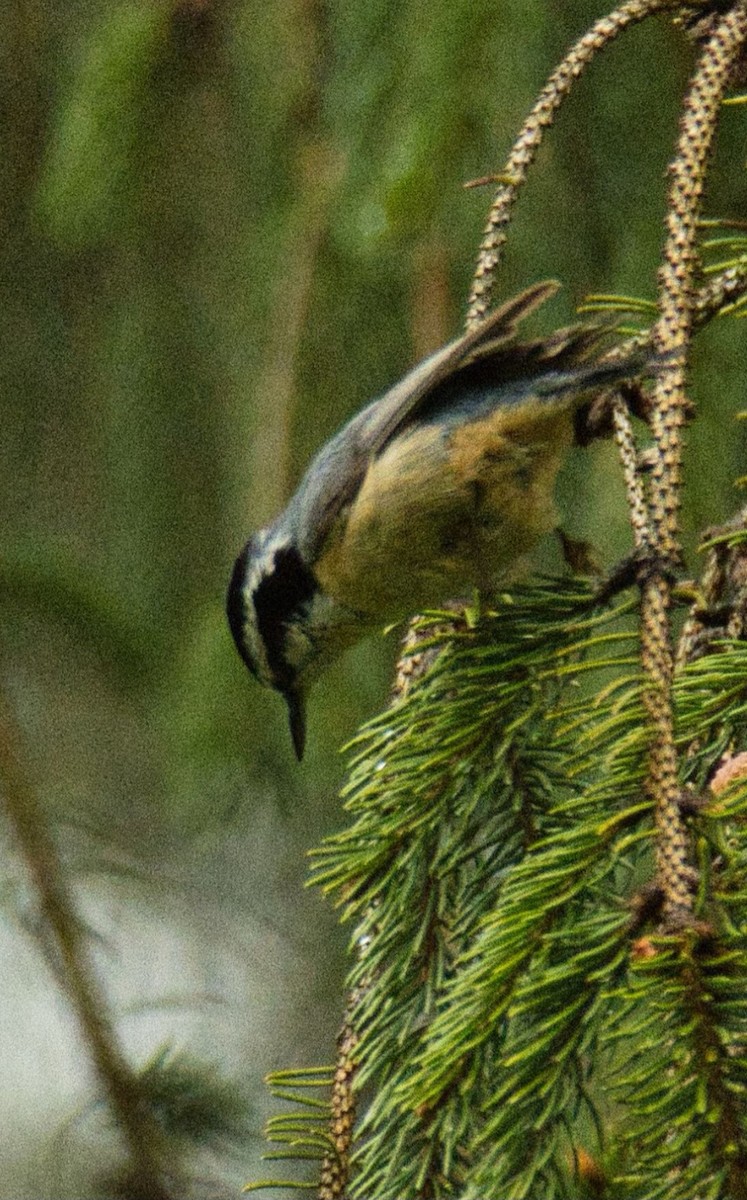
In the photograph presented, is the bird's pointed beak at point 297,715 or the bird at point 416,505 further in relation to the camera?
the bird's pointed beak at point 297,715

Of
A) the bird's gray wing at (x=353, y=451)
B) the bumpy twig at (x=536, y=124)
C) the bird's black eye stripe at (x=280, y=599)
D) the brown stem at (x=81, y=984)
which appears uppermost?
the bumpy twig at (x=536, y=124)

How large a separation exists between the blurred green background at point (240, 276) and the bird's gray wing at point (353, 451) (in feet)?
0.55

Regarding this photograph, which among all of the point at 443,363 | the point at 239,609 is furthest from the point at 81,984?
the point at 443,363

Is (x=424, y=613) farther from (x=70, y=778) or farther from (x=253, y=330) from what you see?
(x=70, y=778)

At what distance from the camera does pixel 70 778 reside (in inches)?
166

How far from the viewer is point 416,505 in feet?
5.65

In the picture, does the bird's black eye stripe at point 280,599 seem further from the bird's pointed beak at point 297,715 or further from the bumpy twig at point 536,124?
the bumpy twig at point 536,124

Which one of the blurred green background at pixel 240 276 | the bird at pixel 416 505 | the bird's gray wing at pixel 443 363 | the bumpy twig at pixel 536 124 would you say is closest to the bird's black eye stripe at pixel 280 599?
the bird at pixel 416 505

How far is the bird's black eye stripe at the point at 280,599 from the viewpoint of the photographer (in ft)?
6.00

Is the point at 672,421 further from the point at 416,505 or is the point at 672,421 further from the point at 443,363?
the point at 416,505

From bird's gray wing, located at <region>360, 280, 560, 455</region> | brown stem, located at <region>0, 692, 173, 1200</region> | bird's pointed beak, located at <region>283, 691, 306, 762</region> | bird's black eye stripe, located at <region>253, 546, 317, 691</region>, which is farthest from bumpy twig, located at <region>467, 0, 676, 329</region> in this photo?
brown stem, located at <region>0, 692, 173, 1200</region>

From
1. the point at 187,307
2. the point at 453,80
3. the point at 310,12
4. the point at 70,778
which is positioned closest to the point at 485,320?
the point at 453,80

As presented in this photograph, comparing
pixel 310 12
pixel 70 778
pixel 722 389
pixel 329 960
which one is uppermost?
pixel 310 12

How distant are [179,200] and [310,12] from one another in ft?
2.27
